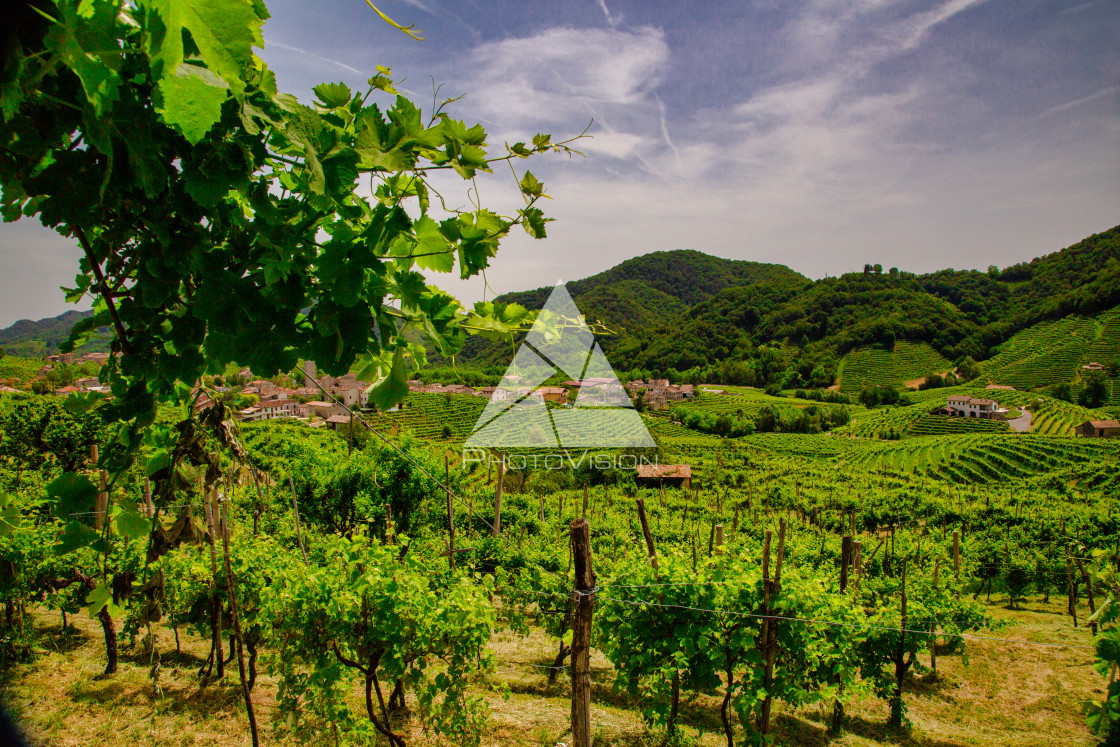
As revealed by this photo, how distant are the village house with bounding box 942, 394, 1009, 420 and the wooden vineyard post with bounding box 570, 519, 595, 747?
6379cm

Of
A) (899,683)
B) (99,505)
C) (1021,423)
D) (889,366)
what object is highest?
(889,366)

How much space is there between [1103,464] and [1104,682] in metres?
34.1

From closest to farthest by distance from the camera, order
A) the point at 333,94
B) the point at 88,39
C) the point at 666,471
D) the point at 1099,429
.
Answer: the point at 88,39 → the point at 333,94 → the point at 666,471 → the point at 1099,429

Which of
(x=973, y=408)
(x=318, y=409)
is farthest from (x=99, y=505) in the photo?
(x=973, y=408)

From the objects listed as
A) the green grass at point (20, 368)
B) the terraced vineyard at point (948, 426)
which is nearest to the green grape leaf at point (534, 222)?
the green grass at point (20, 368)

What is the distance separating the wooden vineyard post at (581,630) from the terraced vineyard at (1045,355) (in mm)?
81378

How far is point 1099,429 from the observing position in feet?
138

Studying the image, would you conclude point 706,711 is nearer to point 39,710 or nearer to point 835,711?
point 835,711

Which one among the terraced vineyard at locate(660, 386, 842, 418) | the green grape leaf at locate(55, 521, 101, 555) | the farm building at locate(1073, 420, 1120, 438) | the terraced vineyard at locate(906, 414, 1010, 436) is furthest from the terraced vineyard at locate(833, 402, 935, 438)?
the green grape leaf at locate(55, 521, 101, 555)

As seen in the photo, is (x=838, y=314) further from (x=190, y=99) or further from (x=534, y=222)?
(x=190, y=99)

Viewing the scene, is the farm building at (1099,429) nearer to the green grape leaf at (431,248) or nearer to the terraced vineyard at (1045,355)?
the terraced vineyard at (1045,355)

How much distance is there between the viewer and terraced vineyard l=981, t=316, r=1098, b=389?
6097 centimetres

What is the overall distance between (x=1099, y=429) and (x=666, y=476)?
3968cm

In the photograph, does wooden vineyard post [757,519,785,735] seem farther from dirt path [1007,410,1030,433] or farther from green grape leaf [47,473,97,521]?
dirt path [1007,410,1030,433]
